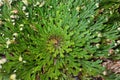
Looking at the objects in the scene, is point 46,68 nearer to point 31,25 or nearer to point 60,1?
point 31,25

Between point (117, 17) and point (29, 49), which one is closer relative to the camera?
point (29, 49)

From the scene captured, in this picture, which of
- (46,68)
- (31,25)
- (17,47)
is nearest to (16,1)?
(31,25)

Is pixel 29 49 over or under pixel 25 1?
under

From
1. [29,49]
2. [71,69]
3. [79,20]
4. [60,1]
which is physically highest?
[60,1]

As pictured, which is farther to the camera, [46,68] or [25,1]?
[25,1]

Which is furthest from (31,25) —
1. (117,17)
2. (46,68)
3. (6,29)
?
(117,17)

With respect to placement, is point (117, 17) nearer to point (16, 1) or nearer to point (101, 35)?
point (101, 35)
